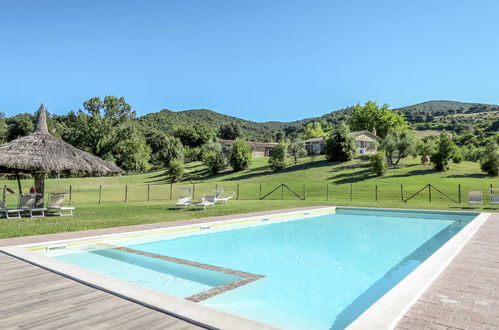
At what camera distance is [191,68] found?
24.2m

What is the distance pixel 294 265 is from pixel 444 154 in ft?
100

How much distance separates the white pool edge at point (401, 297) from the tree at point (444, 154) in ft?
95.7

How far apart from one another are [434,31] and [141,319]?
16838 mm

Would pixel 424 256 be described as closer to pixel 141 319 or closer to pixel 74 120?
pixel 141 319

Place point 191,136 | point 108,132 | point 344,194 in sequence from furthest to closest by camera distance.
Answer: point 191,136, point 108,132, point 344,194

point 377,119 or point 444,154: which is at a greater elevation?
point 377,119

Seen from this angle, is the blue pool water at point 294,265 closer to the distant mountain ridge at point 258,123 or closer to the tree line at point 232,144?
the tree line at point 232,144

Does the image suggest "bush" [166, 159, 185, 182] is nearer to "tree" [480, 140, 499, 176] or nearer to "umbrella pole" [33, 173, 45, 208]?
"umbrella pole" [33, 173, 45, 208]

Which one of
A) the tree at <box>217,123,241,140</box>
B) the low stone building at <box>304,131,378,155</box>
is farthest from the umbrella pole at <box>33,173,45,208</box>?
the tree at <box>217,123,241,140</box>

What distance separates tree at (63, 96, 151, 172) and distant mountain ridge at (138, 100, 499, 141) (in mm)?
29503

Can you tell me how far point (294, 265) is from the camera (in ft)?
22.9

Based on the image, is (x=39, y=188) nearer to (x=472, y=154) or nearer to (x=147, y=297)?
(x=147, y=297)

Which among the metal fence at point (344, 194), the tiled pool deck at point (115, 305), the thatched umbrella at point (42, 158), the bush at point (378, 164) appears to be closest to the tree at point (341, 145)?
the bush at point (378, 164)

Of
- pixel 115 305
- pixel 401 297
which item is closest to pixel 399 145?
pixel 401 297
